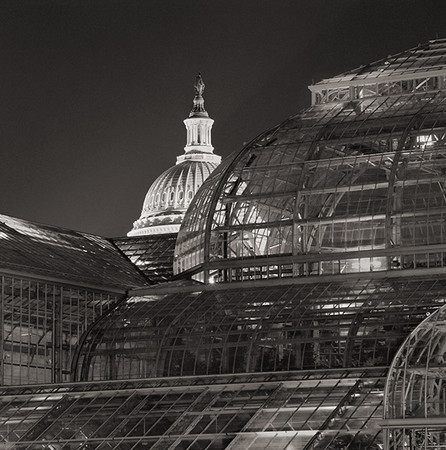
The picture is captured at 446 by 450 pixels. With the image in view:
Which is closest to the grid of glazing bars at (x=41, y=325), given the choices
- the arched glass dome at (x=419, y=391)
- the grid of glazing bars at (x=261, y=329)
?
A: the grid of glazing bars at (x=261, y=329)

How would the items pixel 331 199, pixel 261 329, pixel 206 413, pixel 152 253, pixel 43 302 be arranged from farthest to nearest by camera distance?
pixel 152 253
pixel 43 302
pixel 331 199
pixel 261 329
pixel 206 413

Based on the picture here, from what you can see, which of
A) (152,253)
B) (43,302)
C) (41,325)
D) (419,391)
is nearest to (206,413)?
(419,391)

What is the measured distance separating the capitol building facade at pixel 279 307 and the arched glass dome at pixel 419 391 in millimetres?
92

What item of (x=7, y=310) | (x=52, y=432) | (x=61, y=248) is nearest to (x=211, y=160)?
(x=61, y=248)

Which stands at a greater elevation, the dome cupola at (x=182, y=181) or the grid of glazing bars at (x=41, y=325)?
the dome cupola at (x=182, y=181)

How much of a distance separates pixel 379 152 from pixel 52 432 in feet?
73.2

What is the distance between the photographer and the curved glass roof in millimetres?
78062

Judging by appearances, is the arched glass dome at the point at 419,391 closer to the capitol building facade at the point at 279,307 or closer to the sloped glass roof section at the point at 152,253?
the capitol building facade at the point at 279,307

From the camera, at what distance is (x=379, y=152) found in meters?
81.6

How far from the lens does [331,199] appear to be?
81500 mm

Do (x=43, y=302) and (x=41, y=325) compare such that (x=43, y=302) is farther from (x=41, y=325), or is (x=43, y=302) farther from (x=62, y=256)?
(x=62, y=256)

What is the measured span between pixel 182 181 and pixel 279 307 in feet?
367

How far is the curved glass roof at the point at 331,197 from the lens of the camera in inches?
3073

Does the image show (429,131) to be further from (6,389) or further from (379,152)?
(6,389)
